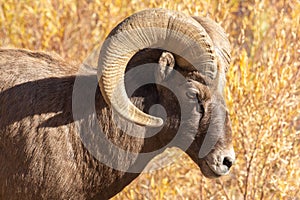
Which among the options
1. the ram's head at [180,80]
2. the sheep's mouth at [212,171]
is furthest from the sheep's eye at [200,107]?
the sheep's mouth at [212,171]

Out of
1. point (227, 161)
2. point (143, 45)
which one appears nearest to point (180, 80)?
point (143, 45)

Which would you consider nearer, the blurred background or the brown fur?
Answer: the brown fur

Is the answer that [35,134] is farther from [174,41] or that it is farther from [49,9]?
[49,9]

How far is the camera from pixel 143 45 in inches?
232

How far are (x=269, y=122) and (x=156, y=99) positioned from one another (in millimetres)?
1823

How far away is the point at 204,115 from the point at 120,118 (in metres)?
0.58

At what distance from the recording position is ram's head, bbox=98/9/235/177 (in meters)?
5.79

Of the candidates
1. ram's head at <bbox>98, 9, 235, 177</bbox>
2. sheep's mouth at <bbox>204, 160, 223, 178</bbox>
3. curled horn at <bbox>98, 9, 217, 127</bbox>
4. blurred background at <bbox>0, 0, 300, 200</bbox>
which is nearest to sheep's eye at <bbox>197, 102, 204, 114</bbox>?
ram's head at <bbox>98, 9, 235, 177</bbox>

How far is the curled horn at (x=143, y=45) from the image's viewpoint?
227 inches

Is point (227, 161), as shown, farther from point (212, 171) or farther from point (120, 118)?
point (120, 118)

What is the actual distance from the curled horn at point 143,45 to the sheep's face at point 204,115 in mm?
150

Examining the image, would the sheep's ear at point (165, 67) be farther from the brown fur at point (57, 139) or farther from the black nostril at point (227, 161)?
the black nostril at point (227, 161)

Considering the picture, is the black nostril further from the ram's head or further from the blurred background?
the blurred background

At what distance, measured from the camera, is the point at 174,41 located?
19.4 feet
